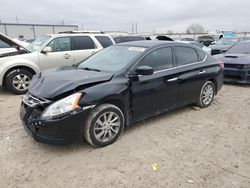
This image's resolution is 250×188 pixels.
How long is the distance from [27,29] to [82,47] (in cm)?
3970

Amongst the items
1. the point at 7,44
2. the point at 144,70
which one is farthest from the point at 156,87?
the point at 7,44

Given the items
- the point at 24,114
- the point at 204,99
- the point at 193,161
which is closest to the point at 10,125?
the point at 24,114

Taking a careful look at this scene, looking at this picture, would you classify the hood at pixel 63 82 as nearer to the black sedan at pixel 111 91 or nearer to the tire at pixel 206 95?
the black sedan at pixel 111 91

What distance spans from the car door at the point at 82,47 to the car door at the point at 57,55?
0.62 ft

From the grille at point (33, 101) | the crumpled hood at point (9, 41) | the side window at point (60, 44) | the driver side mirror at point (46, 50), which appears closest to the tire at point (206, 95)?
the grille at point (33, 101)

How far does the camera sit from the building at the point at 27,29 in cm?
3912

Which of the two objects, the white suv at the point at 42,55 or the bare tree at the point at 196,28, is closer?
the white suv at the point at 42,55

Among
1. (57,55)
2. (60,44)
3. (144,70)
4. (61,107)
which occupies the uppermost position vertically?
(60,44)

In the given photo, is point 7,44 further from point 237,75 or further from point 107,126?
point 237,75

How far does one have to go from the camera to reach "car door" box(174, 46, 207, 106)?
4.46 m

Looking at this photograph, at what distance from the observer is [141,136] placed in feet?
12.6

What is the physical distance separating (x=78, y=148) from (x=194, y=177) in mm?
1712

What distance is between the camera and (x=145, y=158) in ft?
10.4

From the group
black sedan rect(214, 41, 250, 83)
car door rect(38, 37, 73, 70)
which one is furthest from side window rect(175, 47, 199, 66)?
car door rect(38, 37, 73, 70)
